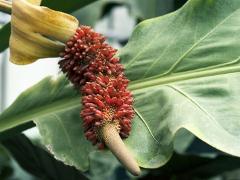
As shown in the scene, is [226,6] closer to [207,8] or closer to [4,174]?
[207,8]

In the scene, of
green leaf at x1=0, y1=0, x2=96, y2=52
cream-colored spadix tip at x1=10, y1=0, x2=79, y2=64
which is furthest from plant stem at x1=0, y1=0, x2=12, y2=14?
green leaf at x1=0, y1=0, x2=96, y2=52

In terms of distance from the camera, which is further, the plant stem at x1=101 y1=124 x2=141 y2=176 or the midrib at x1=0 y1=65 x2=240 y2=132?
the midrib at x1=0 y1=65 x2=240 y2=132

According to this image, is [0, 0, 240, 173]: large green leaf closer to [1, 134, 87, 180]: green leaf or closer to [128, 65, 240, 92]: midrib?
[128, 65, 240, 92]: midrib

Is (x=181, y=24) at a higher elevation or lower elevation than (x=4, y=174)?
higher

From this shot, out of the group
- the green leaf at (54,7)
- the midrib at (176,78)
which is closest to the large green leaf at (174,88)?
the midrib at (176,78)

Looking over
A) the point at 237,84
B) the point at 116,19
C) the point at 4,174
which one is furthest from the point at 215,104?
the point at 116,19

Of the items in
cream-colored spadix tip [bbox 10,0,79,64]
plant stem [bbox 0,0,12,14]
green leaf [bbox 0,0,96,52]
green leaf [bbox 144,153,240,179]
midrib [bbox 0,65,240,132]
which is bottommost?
green leaf [bbox 144,153,240,179]
